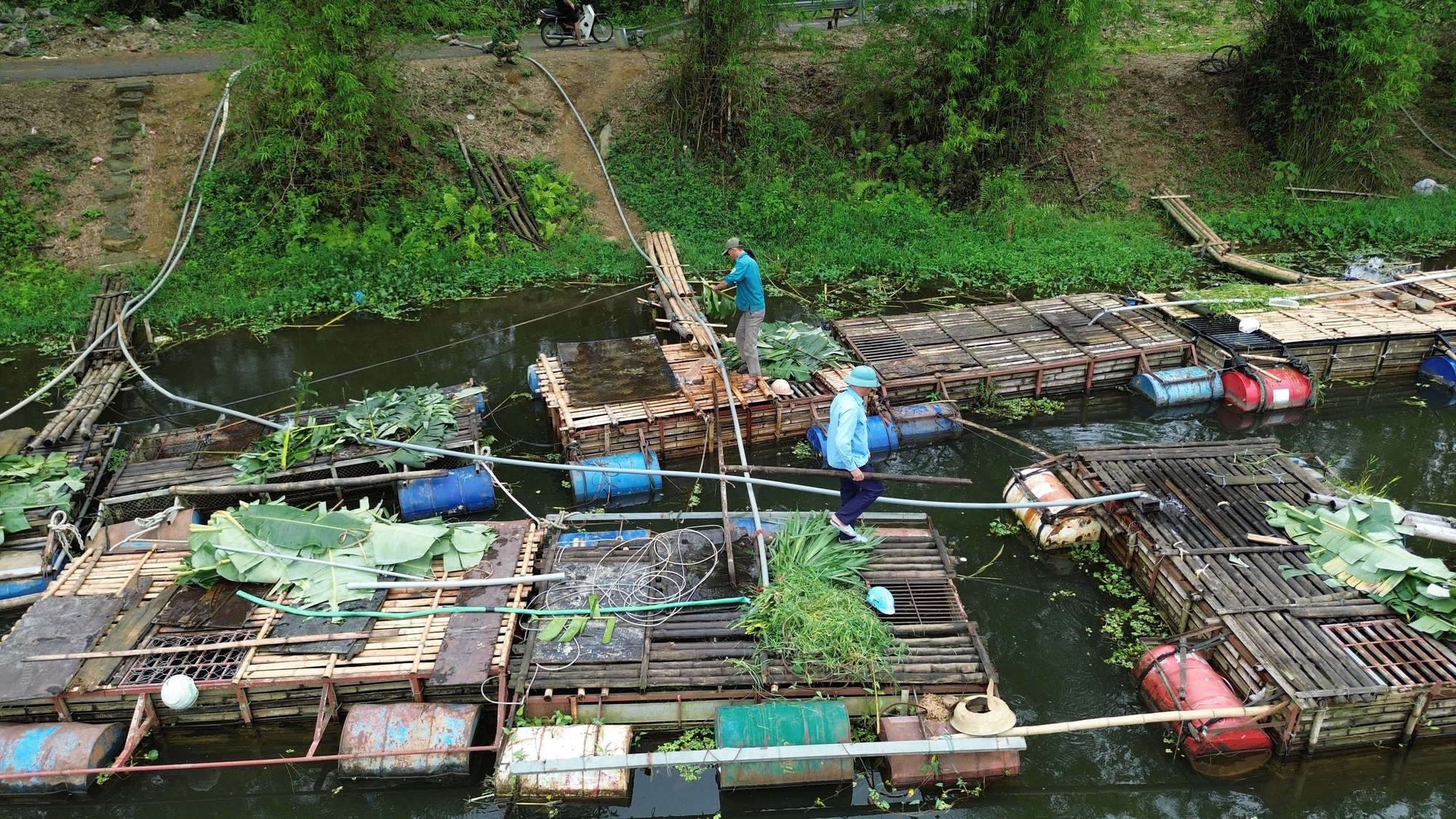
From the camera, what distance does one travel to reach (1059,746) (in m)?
7.62

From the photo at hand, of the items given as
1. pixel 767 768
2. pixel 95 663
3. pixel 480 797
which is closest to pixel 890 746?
pixel 767 768

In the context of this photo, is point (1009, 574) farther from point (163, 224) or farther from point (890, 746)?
point (163, 224)

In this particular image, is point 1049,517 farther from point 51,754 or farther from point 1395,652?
point 51,754

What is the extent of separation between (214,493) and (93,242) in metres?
9.65

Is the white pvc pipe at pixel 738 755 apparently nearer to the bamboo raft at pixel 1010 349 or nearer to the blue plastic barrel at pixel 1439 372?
the bamboo raft at pixel 1010 349

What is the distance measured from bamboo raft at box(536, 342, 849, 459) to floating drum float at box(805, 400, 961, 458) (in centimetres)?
47

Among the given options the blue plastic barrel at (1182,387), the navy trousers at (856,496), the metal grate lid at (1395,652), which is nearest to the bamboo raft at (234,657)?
the navy trousers at (856,496)

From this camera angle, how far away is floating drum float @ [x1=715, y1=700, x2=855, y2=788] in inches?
271

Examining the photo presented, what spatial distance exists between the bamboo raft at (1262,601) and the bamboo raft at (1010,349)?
243 cm

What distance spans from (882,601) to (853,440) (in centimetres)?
151

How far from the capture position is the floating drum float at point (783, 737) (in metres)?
6.88

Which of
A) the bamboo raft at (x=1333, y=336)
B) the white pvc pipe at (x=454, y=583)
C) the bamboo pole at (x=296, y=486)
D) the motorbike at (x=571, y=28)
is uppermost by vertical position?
the motorbike at (x=571, y=28)

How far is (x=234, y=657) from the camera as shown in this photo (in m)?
7.64

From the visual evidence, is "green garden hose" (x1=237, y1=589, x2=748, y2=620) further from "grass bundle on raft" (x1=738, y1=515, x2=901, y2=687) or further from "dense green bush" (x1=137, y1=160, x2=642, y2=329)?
"dense green bush" (x1=137, y1=160, x2=642, y2=329)
